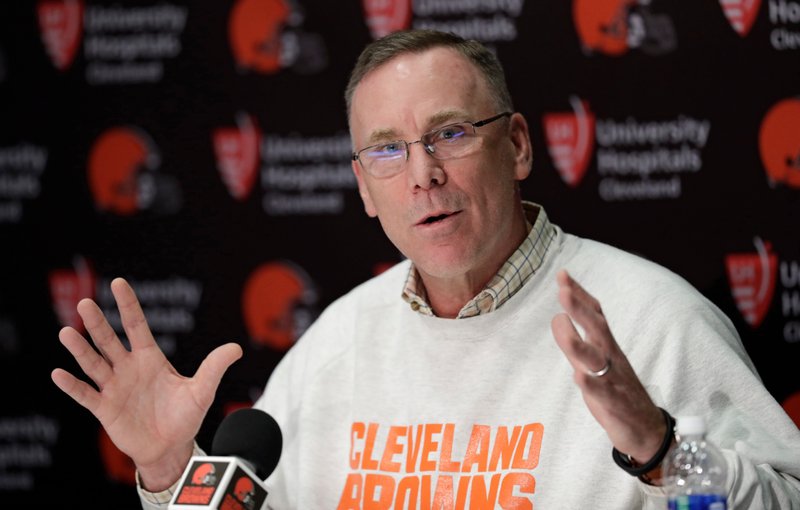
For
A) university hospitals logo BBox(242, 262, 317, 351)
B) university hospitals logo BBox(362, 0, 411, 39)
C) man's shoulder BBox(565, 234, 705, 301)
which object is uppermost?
university hospitals logo BBox(362, 0, 411, 39)

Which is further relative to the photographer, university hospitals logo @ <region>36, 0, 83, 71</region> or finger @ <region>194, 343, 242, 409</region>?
university hospitals logo @ <region>36, 0, 83, 71</region>

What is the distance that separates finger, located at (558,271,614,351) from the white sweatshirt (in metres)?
0.39

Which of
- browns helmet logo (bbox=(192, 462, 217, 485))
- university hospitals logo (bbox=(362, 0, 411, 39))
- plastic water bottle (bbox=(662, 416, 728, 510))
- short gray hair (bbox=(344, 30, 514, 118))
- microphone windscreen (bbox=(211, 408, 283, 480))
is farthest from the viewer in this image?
university hospitals logo (bbox=(362, 0, 411, 39))

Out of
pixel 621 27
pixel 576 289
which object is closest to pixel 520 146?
pixel 621 27

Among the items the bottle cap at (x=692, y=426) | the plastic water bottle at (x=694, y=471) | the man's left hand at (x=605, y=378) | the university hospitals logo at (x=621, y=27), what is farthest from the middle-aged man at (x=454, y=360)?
the university hospitals logo at (x=621, y=27)

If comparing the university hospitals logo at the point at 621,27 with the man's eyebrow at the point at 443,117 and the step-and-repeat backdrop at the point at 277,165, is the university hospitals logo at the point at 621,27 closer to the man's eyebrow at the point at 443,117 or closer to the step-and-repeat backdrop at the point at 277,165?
the step-and-repeat backdrop at the point at 277,165

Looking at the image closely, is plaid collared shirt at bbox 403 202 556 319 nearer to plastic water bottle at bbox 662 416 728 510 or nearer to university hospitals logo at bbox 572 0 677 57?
plastic water bottle at bbox 662 416 728 510

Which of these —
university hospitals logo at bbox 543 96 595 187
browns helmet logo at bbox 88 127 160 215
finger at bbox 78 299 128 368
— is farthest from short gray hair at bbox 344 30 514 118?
browns helmet logo at bbox 88 127 160 215

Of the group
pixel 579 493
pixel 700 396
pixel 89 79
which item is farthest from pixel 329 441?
pixel 89 79

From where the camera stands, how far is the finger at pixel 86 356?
2154 mm

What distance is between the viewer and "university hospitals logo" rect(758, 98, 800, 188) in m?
3.09

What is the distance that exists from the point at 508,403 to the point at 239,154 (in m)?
1.72

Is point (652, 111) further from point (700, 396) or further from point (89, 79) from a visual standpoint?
point (89, 79)

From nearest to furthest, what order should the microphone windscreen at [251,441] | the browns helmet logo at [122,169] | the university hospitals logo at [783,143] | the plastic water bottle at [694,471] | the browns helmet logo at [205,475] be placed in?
the plastic water bottle at [694,471] < the browns helmet logo at [205,475] < the microphone windscreen at [251,441] < the university hospitals logo at [783,143] < the browns helmet logo at [122,169]
